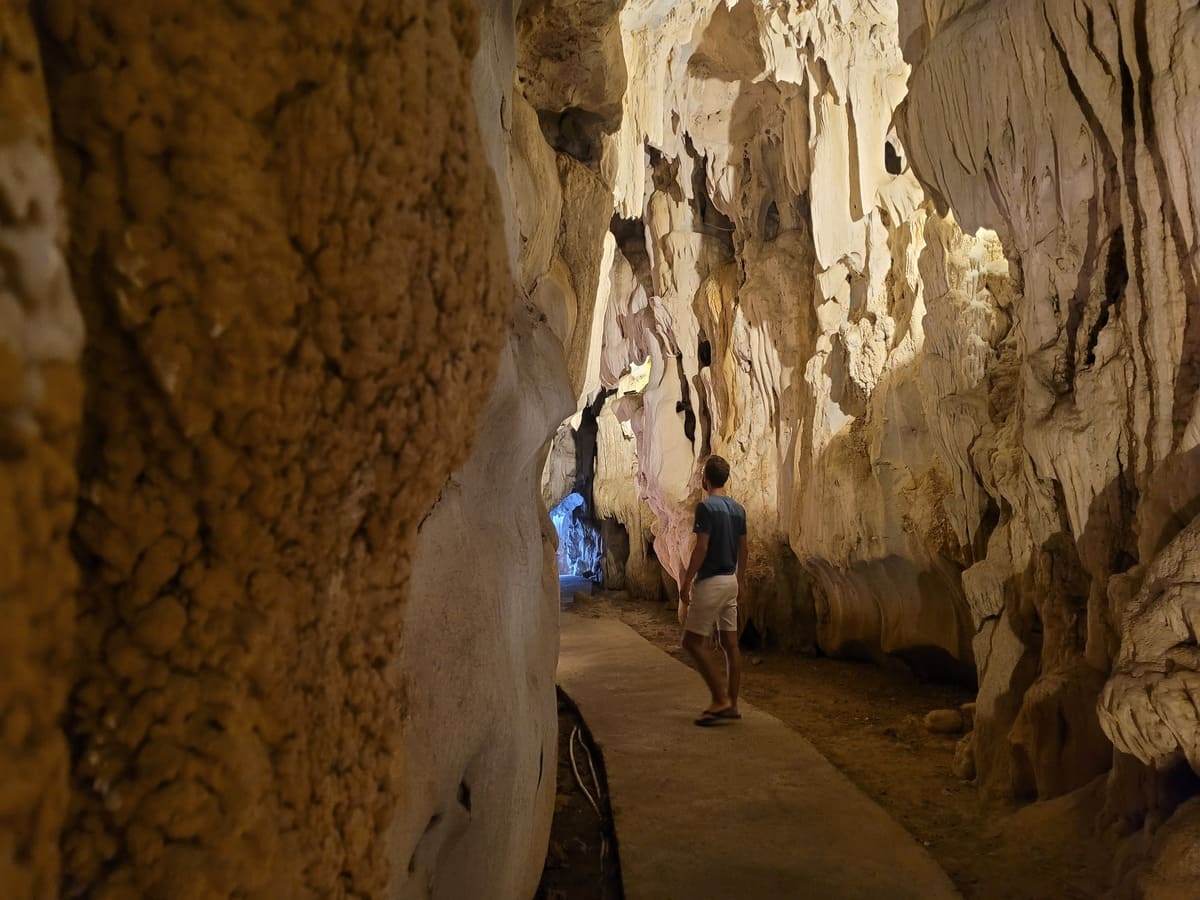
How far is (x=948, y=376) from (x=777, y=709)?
3080 mm

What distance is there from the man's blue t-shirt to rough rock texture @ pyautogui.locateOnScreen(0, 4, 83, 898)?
13.7 ft

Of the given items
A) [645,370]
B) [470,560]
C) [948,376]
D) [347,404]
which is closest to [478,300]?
[347,404]

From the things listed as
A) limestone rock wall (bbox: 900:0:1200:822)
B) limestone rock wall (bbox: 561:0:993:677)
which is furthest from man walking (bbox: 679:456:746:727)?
limestone rock wall (bbox: 561:0:993:677)

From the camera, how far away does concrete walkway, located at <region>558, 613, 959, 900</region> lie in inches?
113

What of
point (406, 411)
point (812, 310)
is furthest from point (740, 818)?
point (812, 310)

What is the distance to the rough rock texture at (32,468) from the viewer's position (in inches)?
33.2

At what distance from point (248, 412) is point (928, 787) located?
4.44 m

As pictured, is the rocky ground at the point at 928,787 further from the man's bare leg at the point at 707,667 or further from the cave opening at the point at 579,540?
the cave opening at the point at 579,540

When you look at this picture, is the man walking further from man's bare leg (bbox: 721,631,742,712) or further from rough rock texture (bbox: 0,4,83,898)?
rough rock texture (bbox: 0,4,83,898)

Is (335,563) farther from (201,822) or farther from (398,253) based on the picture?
(398,253)

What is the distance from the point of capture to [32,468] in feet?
2.87

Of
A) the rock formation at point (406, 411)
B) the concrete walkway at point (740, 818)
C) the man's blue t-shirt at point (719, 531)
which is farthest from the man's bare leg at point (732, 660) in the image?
the rock formation at point (406, 411)

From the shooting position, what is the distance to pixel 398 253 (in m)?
1.42

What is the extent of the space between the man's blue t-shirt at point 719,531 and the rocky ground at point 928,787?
4.25 ft
